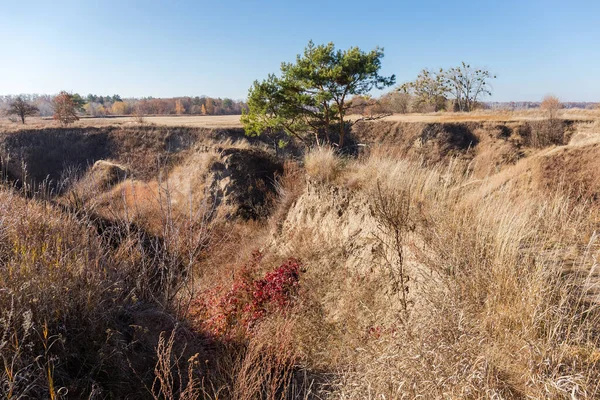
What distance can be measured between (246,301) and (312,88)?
10843 millimetres

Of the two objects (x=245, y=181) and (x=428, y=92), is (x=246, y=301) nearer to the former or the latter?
(x=245, y=181)

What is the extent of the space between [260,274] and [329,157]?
3.58m

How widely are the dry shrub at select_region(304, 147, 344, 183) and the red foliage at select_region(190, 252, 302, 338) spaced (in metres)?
2.42

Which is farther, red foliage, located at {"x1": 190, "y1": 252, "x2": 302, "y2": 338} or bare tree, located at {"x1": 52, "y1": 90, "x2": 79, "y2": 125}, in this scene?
bare tree, located at {"x1": 52, "y1": 90, "x2": 79, "y2": 125}

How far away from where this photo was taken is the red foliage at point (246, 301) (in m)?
6.05

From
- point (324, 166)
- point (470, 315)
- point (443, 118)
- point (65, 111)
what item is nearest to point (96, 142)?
point (65, 111)

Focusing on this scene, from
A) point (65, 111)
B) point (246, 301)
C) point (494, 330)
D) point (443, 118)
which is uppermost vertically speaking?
point (65, 111)

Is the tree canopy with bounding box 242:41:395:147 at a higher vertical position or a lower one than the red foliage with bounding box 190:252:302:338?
higher

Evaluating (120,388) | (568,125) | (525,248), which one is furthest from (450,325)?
(568,125)

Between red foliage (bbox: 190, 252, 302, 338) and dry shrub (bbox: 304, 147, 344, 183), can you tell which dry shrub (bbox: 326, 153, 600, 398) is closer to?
red foliage (bbox: 190, 252, 302, 338)

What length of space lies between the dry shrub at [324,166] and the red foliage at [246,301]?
242 cm

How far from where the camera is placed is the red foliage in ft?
19.9

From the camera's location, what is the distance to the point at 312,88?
15.1m

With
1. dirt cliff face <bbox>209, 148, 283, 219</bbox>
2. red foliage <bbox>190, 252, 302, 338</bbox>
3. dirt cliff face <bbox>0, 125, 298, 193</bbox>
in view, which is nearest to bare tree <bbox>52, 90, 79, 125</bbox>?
dirt cliff face <bbox>0, 125, 298, 193</bbox>
